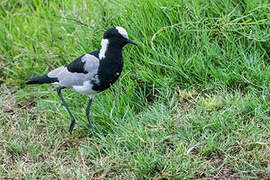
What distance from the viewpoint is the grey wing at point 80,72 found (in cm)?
378

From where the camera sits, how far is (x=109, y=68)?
3719mm

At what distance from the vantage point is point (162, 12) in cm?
434

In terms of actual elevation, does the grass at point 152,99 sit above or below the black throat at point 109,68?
below

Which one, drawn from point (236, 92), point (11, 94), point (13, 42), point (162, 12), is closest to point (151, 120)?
point (236, 92)

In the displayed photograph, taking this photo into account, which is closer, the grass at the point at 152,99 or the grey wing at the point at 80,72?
the grass at the point at 152,99

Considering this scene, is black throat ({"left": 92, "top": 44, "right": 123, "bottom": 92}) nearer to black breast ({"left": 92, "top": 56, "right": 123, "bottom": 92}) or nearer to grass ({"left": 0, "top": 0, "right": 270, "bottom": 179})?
black breast ({"left": 92, "top": 56, "right": 123, "bottom": 92})

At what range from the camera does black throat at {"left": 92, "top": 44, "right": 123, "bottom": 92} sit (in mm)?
3719

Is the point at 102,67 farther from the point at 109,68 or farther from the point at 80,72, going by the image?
the point at 80,72

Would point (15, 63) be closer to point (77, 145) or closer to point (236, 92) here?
point (77, 145)

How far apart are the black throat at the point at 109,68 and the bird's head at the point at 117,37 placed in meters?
0.03

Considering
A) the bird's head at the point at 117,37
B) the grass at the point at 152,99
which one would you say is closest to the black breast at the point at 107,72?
the bird's head at the point at 117,37

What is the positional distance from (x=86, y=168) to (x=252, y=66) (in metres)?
1.59

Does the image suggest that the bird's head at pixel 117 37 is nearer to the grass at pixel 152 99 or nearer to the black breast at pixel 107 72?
the black breast at pixel 107 72

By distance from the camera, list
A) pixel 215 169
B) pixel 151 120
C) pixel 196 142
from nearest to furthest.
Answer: pixel 215 169, pixel 196 142, pixel 151 120
